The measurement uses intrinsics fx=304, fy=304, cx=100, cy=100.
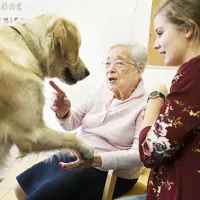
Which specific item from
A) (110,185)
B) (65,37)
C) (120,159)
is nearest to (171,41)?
(65,37)

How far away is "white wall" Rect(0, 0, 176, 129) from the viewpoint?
2.44 m

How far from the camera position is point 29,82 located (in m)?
1.07

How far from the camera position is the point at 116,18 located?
2.52m

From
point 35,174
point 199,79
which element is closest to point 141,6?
point 35,174

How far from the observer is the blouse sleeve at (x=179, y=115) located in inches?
30.7

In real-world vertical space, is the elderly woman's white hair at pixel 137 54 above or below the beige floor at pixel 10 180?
above

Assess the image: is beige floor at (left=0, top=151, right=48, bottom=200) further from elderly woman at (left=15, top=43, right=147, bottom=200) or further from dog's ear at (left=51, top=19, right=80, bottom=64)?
dog's ear at (left=51, top=19, right=80, bottom=64)

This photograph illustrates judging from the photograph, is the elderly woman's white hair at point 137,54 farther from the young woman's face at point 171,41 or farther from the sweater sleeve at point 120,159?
the young woman's face at point 171,41

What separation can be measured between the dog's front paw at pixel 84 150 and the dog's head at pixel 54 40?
34 cm

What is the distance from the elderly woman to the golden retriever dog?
17 cm

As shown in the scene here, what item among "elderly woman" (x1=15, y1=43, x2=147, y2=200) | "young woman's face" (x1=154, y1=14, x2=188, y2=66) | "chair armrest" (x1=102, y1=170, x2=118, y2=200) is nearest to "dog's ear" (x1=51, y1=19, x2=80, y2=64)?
"elderly woman" (x1=15, y1=43, x2=147, y2=200)

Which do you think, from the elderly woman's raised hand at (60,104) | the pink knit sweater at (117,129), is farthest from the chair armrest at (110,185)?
the elderly woman's raised hand at (60,104)

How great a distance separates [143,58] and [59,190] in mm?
746

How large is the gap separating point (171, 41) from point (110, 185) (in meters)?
0.69
